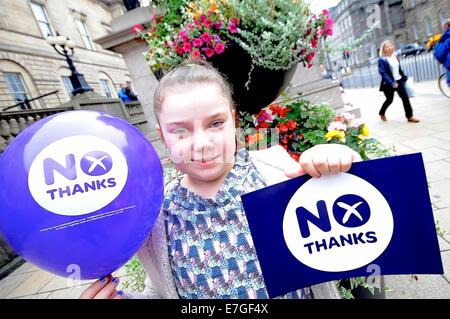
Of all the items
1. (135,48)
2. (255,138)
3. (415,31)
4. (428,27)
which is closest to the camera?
(255,138)

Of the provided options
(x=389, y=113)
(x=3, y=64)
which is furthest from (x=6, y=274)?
(x=3, y=64)

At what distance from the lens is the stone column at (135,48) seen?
2.60m

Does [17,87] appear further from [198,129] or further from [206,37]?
[198,129]

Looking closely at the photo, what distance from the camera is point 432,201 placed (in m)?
2.24

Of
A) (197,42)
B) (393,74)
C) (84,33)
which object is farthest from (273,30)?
(84,33)

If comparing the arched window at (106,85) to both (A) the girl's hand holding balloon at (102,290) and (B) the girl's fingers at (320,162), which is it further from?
(B) the girl's fingers at (320,162)

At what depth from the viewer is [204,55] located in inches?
58.3

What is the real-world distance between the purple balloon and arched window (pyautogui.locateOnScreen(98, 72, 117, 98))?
81.3 feet

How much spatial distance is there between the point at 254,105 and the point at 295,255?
116cm

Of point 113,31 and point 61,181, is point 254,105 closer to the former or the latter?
point 61,181

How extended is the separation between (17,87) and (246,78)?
18.4 meters

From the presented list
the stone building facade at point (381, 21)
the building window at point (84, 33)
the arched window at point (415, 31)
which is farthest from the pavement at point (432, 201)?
the arched window at point (415, 31)

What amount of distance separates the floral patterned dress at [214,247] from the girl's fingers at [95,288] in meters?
0.22

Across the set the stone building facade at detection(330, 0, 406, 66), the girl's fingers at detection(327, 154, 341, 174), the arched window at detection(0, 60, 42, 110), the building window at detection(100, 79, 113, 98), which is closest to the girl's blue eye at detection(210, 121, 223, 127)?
the girl's fingers at detection(327, 154, 341, 174)
